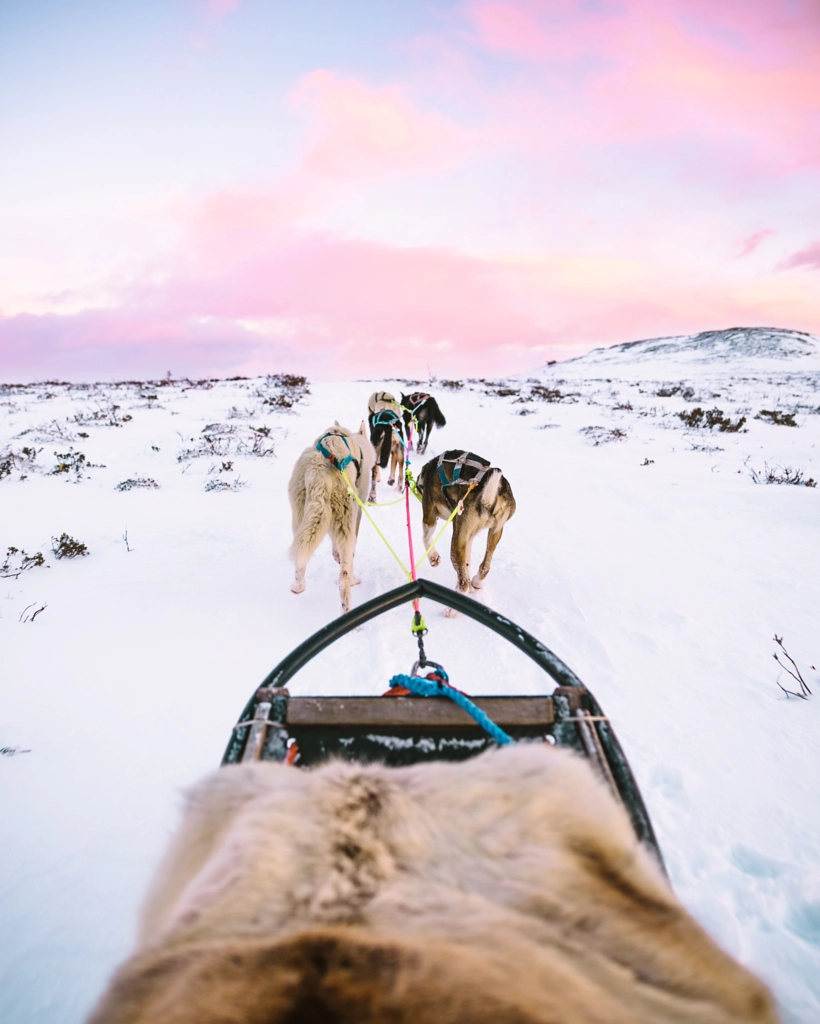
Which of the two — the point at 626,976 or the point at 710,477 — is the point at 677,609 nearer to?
the point at 626,976

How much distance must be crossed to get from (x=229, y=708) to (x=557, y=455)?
27.1ft

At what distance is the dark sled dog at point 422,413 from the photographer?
348 inches

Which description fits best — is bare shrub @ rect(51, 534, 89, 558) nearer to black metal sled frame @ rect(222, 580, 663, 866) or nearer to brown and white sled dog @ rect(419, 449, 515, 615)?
brown and white sled dog @ rect(419, 449, 515, 615)

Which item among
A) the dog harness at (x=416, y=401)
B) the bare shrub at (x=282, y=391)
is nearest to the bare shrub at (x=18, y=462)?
the dog harness at (x=416, y=401)

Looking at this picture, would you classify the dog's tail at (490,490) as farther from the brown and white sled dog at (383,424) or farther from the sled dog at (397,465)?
the sled dog at (397,465)

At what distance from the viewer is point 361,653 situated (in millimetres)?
3207

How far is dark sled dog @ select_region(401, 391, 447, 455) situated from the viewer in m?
8.85

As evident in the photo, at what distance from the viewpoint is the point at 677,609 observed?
3725mm

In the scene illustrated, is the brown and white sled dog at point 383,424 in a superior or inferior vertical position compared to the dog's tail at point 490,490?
superior

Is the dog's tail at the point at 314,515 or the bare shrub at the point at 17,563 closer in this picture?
the dog's tail at the point at 314,515

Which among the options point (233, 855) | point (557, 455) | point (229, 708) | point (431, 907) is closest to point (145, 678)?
point (229, 708)

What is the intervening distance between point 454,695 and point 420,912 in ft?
2.21

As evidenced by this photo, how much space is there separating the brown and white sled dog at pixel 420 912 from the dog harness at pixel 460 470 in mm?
2947

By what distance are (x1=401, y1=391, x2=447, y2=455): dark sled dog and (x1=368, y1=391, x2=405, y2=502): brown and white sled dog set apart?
1.93ft
